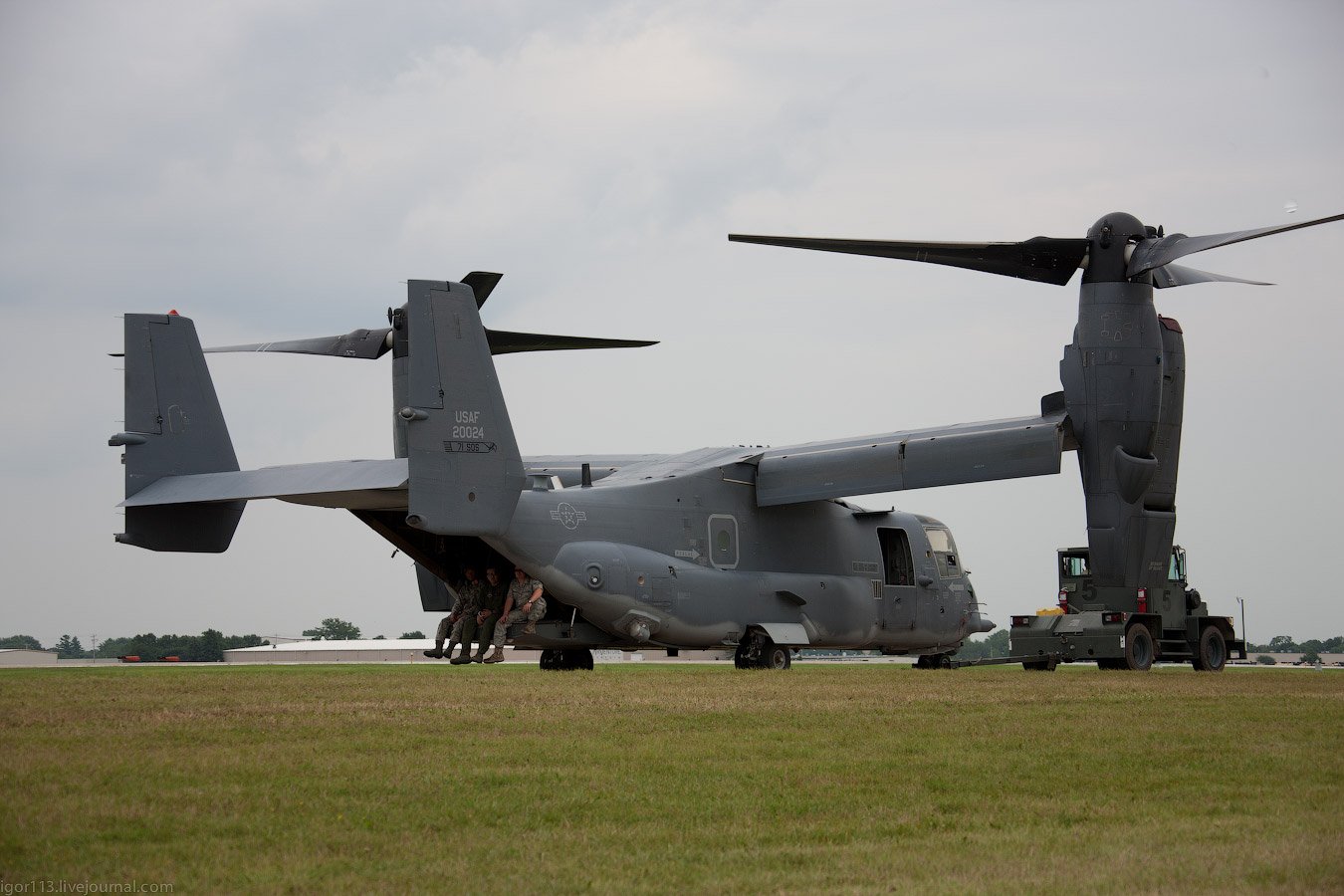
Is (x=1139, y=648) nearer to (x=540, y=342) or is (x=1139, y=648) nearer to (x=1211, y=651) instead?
(x=1211, y=651)

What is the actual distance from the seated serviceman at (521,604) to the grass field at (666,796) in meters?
8.31

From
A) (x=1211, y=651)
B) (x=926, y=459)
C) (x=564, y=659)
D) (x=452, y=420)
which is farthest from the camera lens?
(x=1211, y=651)

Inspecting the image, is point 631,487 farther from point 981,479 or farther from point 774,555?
point 981,479

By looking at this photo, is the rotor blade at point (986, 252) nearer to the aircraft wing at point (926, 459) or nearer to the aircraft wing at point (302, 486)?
the aircraft wing at point (926, 459)

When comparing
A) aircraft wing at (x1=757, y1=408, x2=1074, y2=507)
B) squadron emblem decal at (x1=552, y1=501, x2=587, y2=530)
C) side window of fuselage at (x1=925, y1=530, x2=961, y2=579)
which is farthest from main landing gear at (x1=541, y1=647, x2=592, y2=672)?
side window of fuselage at (x1=925, y1=530, x2=961, y2=579)

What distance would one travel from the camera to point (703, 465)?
26359 mm

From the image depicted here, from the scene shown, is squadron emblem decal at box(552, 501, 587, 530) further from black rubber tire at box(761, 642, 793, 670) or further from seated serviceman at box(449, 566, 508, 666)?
black rubber tire at box(761, 642, 793, 670)

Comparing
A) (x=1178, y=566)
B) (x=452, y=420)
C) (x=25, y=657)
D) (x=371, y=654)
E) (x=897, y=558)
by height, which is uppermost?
(x=452, y=420)

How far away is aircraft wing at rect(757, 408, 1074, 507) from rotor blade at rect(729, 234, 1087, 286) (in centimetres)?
273

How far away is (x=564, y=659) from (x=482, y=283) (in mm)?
7347

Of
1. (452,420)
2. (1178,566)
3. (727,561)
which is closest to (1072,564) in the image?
(1178,566)

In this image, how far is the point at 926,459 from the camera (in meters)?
24.6

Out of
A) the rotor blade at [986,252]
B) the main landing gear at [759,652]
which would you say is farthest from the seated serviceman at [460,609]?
the rotor blade at [986,252]

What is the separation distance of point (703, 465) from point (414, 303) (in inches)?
316
